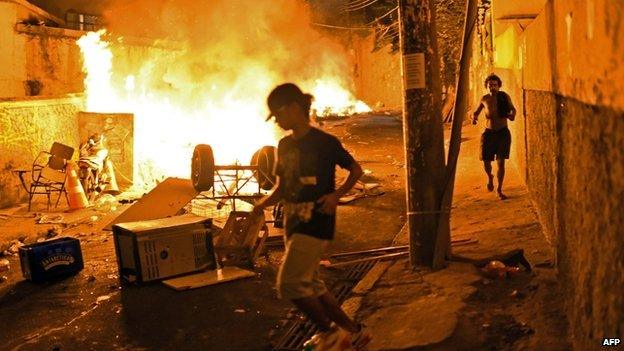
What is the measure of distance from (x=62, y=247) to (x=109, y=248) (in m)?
1.45

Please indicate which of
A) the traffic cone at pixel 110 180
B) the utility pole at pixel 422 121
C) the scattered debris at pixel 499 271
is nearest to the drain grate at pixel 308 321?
the utility pole at pixel 422 121

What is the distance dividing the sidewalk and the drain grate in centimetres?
23

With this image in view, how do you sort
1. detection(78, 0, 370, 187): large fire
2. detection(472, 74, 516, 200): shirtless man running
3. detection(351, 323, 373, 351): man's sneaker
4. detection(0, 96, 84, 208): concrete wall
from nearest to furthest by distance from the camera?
detection(351, 323, 373, 351): man's sneaker, detection(472, 74, 516, 200): shirtless man running, detection(0, 96, 84, 208): concrete wall, detection(78, 0, 370, 187): large fire

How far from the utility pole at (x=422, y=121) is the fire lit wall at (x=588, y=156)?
1.11 meters

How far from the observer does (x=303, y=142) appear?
401 cm

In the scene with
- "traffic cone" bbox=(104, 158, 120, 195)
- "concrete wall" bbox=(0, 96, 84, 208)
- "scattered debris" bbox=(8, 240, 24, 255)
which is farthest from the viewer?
"traffic cone" bbox=(104, 158, 120, 195)

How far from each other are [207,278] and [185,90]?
565 inches

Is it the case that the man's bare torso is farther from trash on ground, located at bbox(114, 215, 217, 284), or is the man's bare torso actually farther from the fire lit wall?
trash on ground, located at bbox(114, 215, 217, 284)

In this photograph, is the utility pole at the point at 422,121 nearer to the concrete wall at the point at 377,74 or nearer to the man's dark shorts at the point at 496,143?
the man's dark shorts at the point at 496,143

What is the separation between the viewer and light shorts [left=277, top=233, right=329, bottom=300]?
3.94 meters

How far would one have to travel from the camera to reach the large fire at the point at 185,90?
52.6ft

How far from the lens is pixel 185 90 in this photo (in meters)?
20.2

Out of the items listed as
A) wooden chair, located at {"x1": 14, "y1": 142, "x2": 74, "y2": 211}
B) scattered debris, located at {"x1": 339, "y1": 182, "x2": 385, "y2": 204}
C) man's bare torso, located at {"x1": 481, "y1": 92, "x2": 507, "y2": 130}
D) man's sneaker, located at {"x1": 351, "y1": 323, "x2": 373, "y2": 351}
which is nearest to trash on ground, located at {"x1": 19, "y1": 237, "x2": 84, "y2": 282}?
man's sneaker, located at {"x1": 351, "y1": 323, "x2": 373, "y2": 351}

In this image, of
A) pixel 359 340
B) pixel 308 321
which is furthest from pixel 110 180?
pixel 359 340
